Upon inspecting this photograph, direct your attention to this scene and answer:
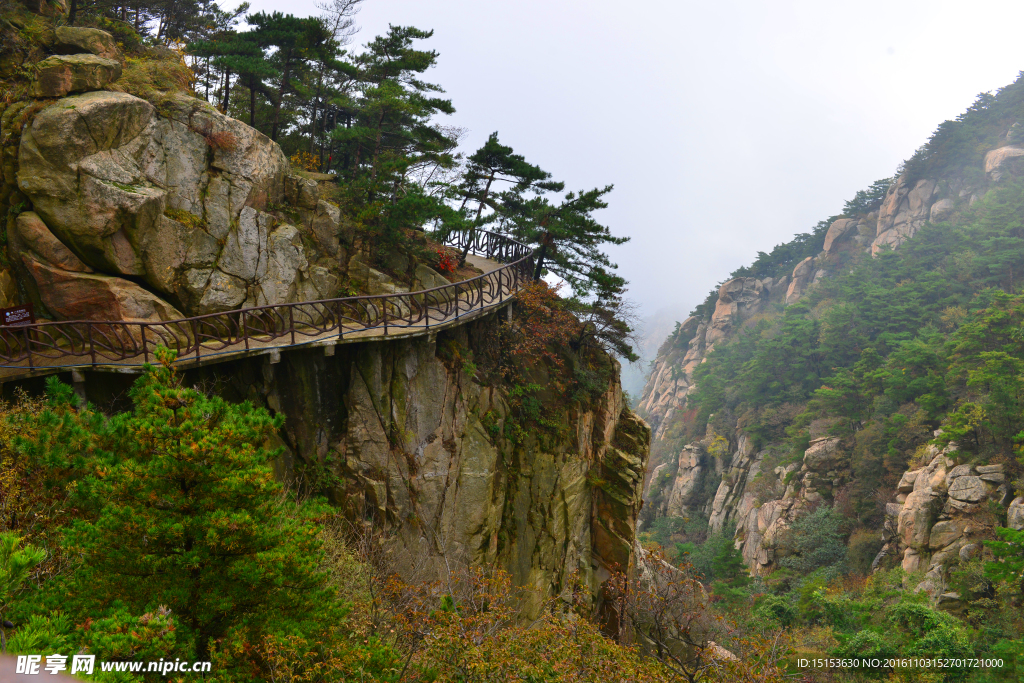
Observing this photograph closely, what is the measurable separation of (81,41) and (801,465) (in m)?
42.3

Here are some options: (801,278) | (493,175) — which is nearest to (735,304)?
(801,278)

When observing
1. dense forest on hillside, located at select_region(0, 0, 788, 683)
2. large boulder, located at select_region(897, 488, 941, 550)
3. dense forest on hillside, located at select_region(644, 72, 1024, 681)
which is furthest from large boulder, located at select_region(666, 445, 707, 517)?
dense forest on hillside, located at select_region(0, 0, 788, 683)

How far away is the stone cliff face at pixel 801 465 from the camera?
2228cm

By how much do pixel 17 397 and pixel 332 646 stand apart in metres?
6.60

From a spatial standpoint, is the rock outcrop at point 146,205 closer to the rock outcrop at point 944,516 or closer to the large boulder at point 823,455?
the rock outcrop at point 944,516

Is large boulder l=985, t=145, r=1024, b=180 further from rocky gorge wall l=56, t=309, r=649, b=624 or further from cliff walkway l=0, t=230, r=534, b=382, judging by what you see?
cliff walkway l=0, t=230, r=534, b=382

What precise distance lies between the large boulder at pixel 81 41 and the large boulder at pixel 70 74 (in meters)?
0.62

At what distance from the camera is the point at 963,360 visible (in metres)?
27.3

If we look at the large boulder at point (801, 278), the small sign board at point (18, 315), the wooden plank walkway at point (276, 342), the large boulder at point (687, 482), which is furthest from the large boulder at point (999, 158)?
Answer: the small sign board at point (18, 315)

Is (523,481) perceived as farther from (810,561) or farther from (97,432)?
(810,561)

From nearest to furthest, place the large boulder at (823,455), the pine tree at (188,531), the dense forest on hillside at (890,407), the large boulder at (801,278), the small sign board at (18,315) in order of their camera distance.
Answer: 1. the pine tree at (188,531)
2. the small sign board at (18,315)
3. the dense forest on hillside at (890,407)
4. the large boulder at (823,455)
5. the large boulder at (801,278)

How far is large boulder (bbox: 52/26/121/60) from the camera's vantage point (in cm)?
1084

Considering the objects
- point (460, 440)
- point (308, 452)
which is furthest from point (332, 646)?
point (460, 440)

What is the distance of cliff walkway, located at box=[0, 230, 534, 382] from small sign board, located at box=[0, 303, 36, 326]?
160mm
